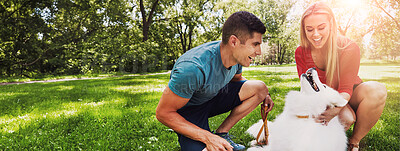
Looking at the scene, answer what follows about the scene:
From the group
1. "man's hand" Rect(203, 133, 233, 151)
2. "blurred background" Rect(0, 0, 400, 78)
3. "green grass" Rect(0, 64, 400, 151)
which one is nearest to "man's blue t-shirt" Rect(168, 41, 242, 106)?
"man's hand" Rect(203, 133, 233, 151)

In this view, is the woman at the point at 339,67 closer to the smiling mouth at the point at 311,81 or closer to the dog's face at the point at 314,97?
the dog's face at the point at 314,97

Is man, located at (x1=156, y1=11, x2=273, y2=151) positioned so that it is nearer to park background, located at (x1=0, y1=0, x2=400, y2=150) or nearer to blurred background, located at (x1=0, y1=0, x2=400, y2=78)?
park background, located at (x1=0, y1=0, x2=400, y2=150)

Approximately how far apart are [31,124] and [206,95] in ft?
9.30

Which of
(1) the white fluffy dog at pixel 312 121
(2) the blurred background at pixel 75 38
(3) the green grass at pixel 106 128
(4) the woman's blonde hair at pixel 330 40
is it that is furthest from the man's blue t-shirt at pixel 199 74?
(2) the blurred background at pixel 75 38

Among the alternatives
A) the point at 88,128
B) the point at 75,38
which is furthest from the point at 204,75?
the point at 75,38

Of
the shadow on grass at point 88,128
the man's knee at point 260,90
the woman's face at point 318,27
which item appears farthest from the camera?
the shadow on grass at point 88,128

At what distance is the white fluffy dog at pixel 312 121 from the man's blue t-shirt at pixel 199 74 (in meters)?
0.66

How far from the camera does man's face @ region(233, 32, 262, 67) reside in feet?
5.75

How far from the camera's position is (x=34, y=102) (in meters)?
4.77

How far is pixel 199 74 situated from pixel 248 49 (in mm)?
461

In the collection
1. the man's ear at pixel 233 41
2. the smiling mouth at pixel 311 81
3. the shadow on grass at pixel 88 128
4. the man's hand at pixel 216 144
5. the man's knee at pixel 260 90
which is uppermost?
the man's ear at pixel 233 41

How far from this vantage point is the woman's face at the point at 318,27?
1.71m

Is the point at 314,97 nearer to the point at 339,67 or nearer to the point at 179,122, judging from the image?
the point at 339,67

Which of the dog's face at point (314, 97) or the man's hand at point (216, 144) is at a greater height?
the dog's face at point (314, 97)
